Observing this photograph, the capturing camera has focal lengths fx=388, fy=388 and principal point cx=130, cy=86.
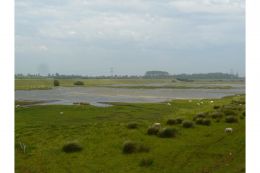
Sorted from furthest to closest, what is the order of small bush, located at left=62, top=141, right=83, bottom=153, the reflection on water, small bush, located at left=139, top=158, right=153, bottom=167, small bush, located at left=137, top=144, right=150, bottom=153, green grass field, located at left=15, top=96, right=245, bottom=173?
the reflection on water
small bush, located at left=62, top=141, right=83, bottom=153
small bush, located at left=137, top=144, right=150, bottom=153
small bush, located at left=139, top=158, right=153, bottom=167
green grass field, located at left=15, top=96, right=245, bottom=173

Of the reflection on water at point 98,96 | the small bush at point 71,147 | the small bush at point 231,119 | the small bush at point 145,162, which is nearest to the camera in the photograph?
the small bush at point 145,162

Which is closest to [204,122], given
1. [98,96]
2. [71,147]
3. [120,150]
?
[120,150]

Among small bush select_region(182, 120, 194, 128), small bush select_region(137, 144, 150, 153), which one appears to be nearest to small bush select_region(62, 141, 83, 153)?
small bush select_region(137, 144, 150, 153)

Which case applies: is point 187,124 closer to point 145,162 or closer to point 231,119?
point 231,119

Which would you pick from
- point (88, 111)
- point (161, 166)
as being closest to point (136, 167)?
point (161, 166)

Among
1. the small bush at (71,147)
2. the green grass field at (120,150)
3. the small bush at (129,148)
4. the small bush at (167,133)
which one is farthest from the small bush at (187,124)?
the small bush at (71,147)

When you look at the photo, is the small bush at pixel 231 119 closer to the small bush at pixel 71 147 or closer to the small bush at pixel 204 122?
the small bush at pixel 204 122

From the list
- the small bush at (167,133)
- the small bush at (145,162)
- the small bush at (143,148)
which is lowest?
the small bush at (145,162)

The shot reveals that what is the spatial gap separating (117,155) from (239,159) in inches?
178

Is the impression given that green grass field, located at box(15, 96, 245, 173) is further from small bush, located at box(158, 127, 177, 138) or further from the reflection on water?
the reflection on water

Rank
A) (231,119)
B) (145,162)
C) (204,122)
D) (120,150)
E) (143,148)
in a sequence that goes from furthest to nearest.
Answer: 1. (231,119)
2. (204,122)
3. (120,150)
4. (143,148)
5. (145,162)

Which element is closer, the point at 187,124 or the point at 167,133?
the point at 167,133

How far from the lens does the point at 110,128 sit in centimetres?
2178
